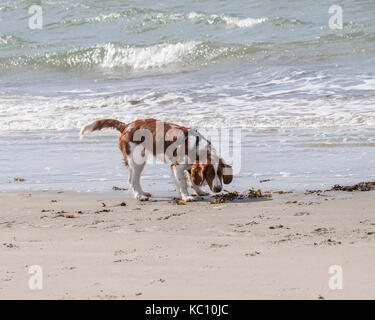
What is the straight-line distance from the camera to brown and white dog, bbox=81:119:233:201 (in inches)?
266

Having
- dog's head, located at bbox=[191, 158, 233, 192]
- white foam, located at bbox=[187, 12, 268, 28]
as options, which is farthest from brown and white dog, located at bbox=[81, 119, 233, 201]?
white foam, located at bbox=[187, 12, 268, 28]

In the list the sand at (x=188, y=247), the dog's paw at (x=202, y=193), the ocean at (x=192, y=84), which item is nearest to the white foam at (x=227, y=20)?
the ocean at (x=192, y=84)

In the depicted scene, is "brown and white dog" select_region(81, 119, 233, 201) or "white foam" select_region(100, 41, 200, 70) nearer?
"brown and white dog" select_region(81, 119, 233, 201)

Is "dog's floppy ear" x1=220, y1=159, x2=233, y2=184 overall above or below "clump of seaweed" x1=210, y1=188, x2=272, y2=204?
above

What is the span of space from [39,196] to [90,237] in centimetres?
201

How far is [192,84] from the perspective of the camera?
53.7ft

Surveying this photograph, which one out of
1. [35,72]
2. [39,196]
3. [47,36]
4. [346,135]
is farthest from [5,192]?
[47,36]

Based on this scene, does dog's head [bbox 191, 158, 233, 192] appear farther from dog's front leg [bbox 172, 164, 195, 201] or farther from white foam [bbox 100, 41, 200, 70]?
white foam [bbox 100, 41, 200, 70]

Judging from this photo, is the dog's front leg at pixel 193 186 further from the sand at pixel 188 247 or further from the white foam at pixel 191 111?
the white foam at pixel 191 111

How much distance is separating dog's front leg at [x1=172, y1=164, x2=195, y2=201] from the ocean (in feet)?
1.50

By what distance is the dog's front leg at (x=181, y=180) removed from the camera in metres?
6.94

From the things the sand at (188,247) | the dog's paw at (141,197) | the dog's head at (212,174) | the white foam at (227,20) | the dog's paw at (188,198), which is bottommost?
the sand at (188,247)

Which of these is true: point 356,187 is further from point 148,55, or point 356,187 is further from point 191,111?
point 148,55

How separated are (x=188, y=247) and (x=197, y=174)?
2021 millimetres
